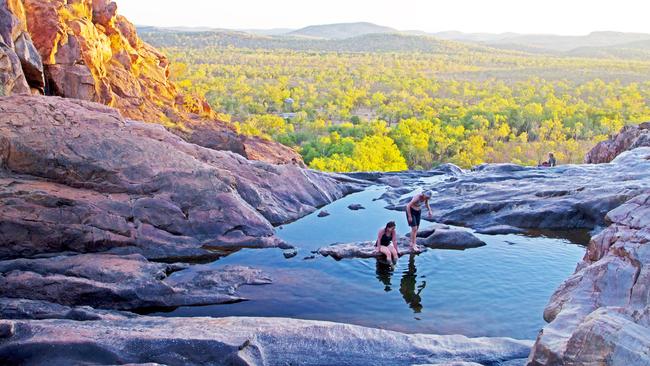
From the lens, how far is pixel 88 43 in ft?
84.3

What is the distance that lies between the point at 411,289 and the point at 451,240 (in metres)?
3.73

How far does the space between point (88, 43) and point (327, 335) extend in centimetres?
2075

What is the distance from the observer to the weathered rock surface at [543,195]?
18391 millimetres

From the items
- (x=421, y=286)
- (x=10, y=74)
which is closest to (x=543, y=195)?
(x=421, y=286)

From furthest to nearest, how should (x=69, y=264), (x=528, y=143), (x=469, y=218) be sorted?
(x=528, y=143) < (x=469, y=218) < (x=69, y=264)

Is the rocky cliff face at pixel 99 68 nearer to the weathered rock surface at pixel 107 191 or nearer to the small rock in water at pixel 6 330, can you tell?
the weathered rock surface at pixel 107 191

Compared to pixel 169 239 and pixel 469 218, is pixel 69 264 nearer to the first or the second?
pixel 169 239

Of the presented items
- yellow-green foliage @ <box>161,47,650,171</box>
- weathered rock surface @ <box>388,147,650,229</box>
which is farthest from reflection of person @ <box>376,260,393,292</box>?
yellow-green foliage @ <box>161,47,650,171</box>

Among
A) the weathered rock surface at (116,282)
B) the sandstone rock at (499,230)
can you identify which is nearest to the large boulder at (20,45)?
the weathered rock surface at (116,282)

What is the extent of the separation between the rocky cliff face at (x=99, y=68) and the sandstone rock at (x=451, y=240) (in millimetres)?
12210

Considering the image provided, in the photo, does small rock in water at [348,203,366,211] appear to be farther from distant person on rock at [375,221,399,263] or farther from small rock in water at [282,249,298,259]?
small rock in water at [282,249,298,259]

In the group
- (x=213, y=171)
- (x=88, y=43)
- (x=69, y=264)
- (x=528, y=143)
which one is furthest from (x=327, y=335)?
(x=528, y=143)

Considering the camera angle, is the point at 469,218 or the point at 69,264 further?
the point at 469,218

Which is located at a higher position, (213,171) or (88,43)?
(88,43)
